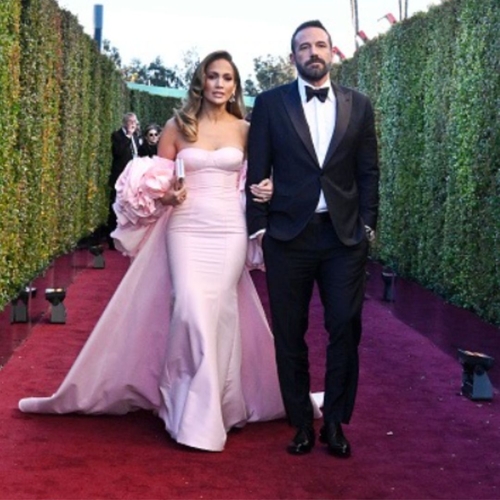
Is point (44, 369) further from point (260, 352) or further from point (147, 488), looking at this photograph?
point (147, 488)

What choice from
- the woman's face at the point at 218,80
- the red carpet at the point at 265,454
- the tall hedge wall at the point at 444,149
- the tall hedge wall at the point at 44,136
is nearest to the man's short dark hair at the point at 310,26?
the woman's face at the point at 218,80

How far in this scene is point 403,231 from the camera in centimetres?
1673

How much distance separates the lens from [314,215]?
20.3 ft

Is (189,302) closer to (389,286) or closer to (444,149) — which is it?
(389,286)

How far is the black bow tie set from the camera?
6.23 metres

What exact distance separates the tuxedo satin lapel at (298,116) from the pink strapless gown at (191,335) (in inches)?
26.2

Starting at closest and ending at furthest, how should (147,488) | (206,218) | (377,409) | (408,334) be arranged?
(147,488) < (206,218) < (377,409) < (408,334)

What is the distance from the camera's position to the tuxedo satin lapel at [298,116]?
6.18 meters

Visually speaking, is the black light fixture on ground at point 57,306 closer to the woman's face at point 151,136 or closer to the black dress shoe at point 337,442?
the black dress shoe at point 337,442

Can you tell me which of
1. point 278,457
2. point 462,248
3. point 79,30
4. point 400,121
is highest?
point 79,30

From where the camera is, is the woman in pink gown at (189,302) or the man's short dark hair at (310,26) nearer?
the man's short dark hair at (310,26)

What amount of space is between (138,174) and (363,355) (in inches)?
130

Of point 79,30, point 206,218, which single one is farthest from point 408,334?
point 79,30

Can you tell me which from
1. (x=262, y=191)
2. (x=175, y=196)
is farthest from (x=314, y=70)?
(x=175, y=196)
